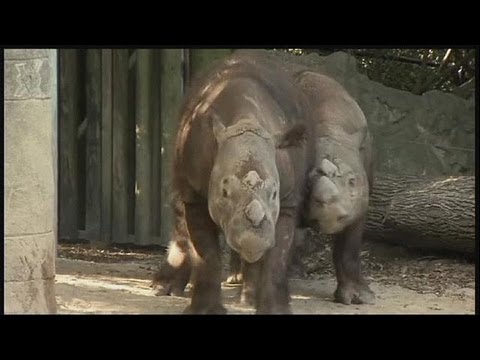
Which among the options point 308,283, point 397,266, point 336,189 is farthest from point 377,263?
point 336,189

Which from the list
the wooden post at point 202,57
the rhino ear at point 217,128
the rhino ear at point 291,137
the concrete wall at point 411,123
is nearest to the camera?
the rhino ear at point 217,128

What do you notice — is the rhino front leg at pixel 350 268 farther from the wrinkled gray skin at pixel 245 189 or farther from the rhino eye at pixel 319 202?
the wrinkled gray skin at pixel 245 189

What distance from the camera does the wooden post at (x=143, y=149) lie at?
10.0 meters

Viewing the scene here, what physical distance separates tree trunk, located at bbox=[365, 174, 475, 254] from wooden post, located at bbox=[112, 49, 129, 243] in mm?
2544

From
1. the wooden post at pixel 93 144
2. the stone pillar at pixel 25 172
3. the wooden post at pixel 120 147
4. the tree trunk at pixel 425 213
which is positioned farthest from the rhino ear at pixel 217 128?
the wooden post at pixel 93 144

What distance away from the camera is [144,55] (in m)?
9.98

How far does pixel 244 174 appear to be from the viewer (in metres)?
6.02

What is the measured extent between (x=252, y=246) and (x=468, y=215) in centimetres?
347

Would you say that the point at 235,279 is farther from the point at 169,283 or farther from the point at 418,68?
the point at 418,68

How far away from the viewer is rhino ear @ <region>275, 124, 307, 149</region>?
6.57m

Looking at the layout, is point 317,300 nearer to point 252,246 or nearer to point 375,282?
point 375,282

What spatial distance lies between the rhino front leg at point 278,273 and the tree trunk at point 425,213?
8.55 ft

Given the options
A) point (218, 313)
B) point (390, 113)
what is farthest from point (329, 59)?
point (218, 313)

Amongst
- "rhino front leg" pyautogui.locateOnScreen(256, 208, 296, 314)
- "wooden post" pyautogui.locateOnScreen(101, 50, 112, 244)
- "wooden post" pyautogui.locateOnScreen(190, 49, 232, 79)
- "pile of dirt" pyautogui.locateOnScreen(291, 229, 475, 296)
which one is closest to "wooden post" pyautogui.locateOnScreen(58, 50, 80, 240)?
"wooden post" pyautogui.locateOnScreen(101, 50, 112, 244)
